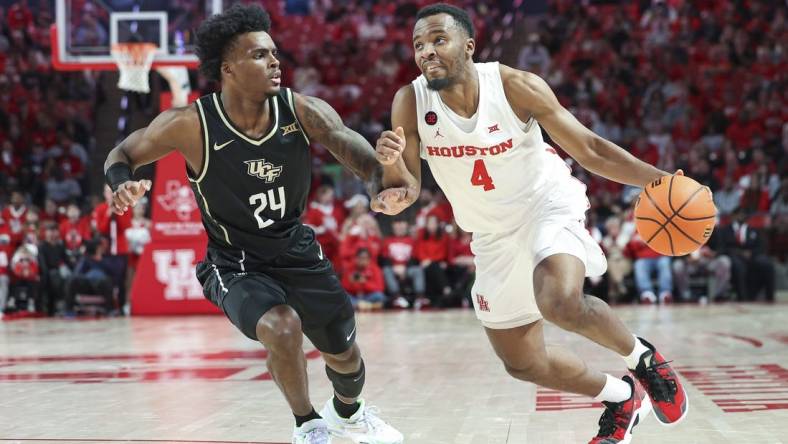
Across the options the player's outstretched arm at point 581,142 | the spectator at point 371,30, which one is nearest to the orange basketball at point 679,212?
the player's outstretched arm at point 581,142

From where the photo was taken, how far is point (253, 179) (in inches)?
177

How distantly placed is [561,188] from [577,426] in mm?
1264

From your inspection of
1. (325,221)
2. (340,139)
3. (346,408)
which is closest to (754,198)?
(325,221)

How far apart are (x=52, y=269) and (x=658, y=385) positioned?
37.7ft

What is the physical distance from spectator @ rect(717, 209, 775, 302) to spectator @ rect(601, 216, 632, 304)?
1.45 metres

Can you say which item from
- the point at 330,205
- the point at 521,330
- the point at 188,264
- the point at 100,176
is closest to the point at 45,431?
the point at 521,330

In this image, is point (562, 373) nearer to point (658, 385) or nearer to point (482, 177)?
point (658, 385)

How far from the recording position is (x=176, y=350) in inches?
360

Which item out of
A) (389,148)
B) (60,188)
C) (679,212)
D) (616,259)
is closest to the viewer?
(389,148)

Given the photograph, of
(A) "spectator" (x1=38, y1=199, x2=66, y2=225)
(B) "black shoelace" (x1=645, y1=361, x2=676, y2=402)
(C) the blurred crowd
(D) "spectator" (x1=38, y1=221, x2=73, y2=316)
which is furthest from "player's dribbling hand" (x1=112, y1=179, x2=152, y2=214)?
(A) "spectator" (x1=38, y1=199, x2=66, y2=225)

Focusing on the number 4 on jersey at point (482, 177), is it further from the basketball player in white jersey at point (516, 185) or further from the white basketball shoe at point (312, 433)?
the white basketball shoe at point (312, 433)

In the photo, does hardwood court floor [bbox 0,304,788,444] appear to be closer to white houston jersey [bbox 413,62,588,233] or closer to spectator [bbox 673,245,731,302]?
white houston jersey [bbox 413,62,588,233]

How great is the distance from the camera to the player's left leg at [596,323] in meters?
4.09

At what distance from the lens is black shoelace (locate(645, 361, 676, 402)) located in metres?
4.36
